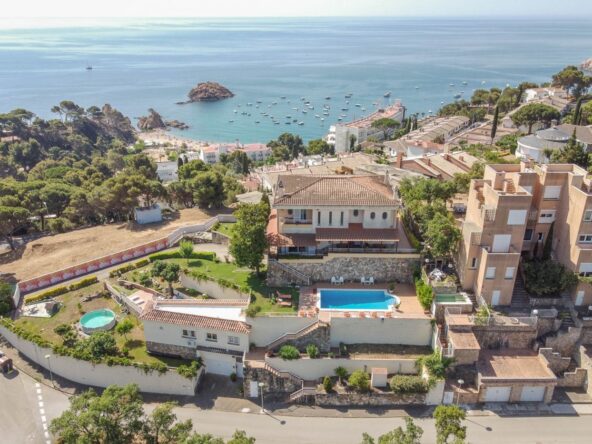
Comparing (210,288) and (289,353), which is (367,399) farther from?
(210,288)

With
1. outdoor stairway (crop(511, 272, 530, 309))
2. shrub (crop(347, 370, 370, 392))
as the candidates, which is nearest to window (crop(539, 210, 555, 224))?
outdoor stairway (crop(511, 272, 530, 309))

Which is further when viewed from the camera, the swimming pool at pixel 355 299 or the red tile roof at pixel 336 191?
the red tile roof at pixel 336 191

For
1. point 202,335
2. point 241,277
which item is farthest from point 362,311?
point 202,335

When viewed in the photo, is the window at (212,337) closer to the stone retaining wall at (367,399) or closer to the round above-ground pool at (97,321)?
the stone retaining wall at (367,399)

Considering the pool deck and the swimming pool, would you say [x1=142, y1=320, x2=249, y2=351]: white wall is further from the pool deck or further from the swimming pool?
the swimming pool

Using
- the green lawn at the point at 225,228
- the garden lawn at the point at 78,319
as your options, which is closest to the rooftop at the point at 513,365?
the garden lawn at the point at 78,319

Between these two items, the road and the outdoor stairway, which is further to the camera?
the outdoor stairway
